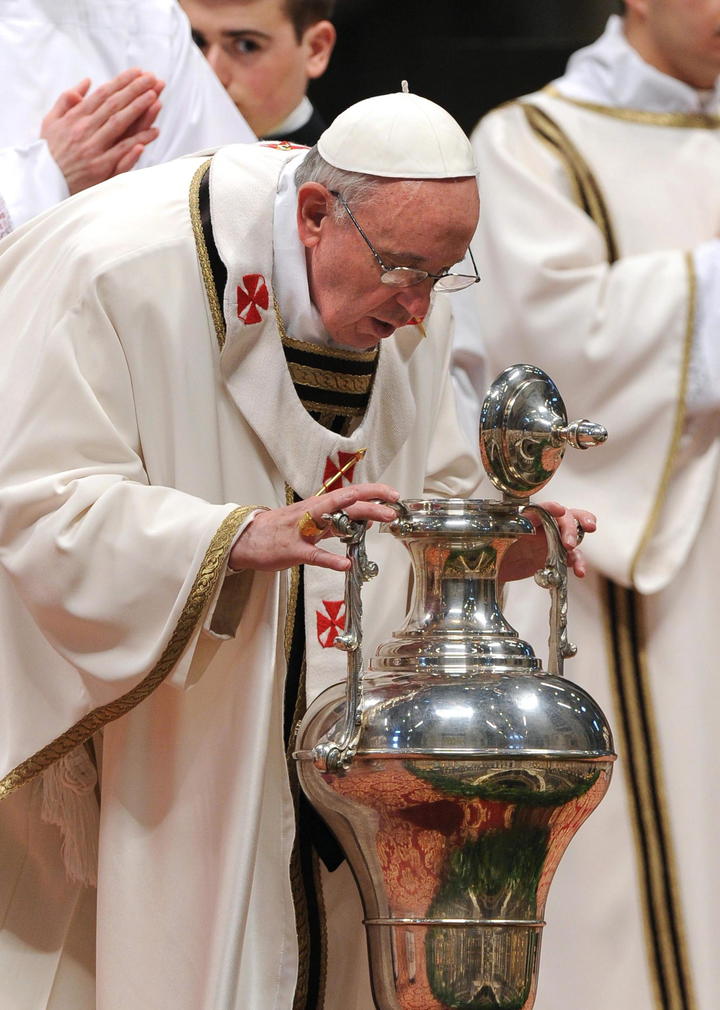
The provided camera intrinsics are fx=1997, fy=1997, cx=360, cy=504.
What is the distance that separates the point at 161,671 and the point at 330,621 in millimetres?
395

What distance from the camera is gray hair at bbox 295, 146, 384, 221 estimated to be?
119 inches

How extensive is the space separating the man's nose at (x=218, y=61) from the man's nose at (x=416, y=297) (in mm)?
1881

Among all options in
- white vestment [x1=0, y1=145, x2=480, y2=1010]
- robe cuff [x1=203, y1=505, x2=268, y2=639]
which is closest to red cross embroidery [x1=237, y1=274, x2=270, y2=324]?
white vestment [x1=0, y1=145, x2=480, y2=1010]

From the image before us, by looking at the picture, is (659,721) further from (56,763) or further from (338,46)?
(338,46)

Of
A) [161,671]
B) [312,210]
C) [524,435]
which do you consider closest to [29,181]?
[312,210]

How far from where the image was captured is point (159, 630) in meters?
2.90

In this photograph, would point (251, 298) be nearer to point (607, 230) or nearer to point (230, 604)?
point (230, 604)

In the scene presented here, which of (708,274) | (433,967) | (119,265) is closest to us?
(433,967)

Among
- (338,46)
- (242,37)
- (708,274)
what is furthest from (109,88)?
(338,46)

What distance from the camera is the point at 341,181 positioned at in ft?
10.0

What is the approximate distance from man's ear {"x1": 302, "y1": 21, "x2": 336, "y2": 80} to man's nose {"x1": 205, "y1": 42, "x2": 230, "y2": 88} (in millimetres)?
212

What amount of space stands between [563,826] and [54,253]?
1.22m

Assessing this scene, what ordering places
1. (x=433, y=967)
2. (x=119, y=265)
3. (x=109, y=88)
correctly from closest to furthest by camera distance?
(x=433, y=967), (x=119, y=265), (x=109, y=88)

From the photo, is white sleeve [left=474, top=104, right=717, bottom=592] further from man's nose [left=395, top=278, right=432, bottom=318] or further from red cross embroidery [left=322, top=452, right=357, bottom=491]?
man's nose [left=395, top=278, right=432, bottom=318]
